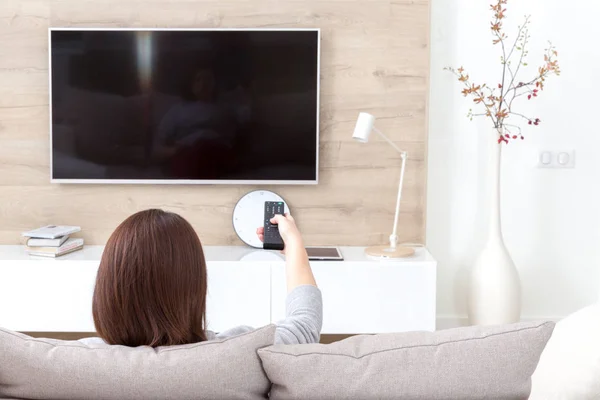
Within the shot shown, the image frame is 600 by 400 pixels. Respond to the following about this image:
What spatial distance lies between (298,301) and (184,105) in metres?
2.27

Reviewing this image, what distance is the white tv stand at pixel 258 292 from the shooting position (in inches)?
134

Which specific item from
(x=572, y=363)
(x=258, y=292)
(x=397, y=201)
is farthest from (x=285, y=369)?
(x=397, y=201)

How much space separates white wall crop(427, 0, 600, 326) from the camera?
12.2 ft

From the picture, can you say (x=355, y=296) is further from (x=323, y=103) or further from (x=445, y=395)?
(x=445, y=395)

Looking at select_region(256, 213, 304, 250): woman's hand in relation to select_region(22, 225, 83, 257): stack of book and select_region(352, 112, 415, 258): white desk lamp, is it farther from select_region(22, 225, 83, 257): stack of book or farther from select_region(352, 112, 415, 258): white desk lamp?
select_region(22, 225, 83, 257): stack of book

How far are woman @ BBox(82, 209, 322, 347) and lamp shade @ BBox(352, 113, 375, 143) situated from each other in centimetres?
212

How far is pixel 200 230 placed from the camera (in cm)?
377

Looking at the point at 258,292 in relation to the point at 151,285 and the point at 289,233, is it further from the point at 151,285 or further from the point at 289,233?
the point at 151,285

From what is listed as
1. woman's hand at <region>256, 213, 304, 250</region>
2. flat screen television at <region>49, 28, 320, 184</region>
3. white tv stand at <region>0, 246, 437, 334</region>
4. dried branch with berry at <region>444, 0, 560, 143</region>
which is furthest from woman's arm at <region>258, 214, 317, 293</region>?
dried branch with berry at <region>444, 0, 560, 143</region>

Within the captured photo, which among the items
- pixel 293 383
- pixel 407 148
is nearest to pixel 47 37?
pixel 407 148

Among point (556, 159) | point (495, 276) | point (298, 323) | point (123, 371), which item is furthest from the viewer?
point (556, 159)

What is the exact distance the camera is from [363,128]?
3.42 m

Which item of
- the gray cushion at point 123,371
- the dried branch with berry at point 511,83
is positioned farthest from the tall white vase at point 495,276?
the gray cushion at point 123,371

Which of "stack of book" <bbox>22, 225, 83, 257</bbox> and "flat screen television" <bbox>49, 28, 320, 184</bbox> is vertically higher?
"flat screen television" <bbox>49, 28, 320, 184</bbox>
